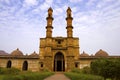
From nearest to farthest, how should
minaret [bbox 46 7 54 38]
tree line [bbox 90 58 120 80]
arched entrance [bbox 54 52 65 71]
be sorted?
1. tree line [bbox 90 58 120 80]
2. minaret [bbox 46 7 54 38]
3. arched entrance [bbox 54 52 65 71]

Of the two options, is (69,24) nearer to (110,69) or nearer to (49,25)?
(49,25)

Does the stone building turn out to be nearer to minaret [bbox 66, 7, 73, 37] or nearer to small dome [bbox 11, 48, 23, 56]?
minaret [bbox 66, 7, 73, 37]

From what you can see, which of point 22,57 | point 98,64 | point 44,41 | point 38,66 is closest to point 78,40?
point 44,41

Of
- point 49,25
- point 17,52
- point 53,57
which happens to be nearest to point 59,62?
point 53,57

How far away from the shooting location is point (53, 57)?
37594mm

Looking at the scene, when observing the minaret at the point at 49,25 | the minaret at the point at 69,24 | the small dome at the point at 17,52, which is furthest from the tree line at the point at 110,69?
the small dome at the point at 17,52

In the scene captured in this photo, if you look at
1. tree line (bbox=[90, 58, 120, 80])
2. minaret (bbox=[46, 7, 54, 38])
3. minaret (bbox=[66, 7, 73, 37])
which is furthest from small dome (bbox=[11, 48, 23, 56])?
tree line (bbox=[90, 58, 120, 80])

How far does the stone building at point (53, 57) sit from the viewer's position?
36.7 m

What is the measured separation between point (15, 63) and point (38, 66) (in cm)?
552

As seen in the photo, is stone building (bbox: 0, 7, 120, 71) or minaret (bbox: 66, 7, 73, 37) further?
minaret (bbox: 66, 7, 73, 37)

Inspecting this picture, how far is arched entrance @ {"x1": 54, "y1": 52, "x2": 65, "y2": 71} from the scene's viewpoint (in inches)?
1524

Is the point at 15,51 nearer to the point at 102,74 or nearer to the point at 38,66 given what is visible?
the point at 38,66

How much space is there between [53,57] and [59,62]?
3.18 m

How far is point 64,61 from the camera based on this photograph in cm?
3778
